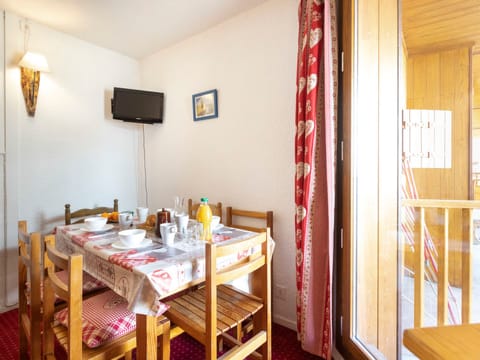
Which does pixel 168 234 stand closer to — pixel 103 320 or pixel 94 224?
pixel 103 320

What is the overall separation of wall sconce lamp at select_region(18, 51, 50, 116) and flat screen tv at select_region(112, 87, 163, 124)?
63 cm

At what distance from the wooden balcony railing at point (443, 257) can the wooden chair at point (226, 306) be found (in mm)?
983

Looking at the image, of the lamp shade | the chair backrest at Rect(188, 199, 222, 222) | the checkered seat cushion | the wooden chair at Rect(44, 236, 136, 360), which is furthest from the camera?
the chair backrest at Rect(188, 199, 222, 222)

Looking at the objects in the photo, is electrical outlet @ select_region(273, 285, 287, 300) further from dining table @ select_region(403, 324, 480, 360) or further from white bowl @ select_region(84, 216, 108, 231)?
dining table @ select_region(403, 324, 480, 360)

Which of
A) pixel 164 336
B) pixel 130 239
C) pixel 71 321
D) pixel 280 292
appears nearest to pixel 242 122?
pixel 130 239

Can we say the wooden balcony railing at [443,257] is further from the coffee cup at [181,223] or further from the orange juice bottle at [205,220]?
the coffee cup at [181,223]

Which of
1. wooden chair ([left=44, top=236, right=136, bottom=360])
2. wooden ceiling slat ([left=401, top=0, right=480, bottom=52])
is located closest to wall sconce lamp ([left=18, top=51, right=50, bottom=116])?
wooden chair ([left=44, top=236, right=136, bottom=360])

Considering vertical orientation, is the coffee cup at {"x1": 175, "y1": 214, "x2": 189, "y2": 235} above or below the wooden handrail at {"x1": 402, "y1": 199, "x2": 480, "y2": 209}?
below

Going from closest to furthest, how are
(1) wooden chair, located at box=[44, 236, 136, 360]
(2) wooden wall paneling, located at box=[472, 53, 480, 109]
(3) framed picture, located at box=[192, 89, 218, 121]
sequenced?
(1) wooden chair, located at box=[44, 236, 136, 360] < (2) wooden wall paneling, located at box=[472, 53, 480, 109] < (3) framed picture, located at box=[192, 89, 218, 121]

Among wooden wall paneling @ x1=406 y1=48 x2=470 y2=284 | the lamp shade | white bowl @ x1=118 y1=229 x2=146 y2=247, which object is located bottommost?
white bowl @ x1=118 y1=229 x2=146 y2=247

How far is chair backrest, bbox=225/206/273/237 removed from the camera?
200 cm

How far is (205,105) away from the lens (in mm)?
2479

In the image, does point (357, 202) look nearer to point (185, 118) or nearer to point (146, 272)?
point (146, 272)

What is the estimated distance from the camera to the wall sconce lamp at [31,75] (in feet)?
7.16
